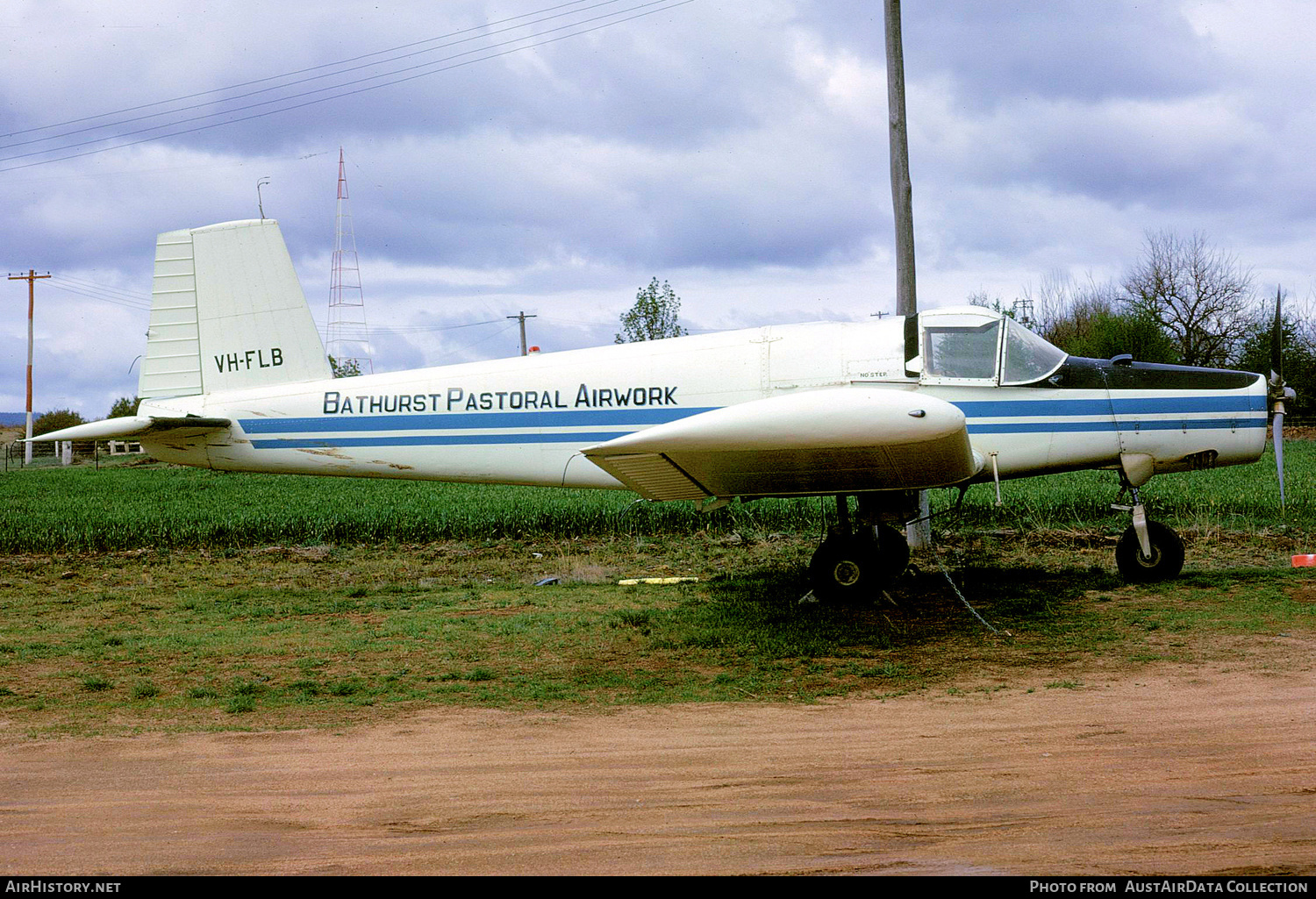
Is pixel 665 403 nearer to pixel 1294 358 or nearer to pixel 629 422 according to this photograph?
pixel 629 422

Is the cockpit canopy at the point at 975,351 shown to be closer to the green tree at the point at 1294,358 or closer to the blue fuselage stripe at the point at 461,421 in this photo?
the blue fuselage stripe at the point at 461,421

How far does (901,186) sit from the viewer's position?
13.3 metres

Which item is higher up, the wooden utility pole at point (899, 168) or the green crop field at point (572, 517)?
the wooden utility pole at point (899, 168)

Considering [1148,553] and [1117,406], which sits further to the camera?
[1148,553]

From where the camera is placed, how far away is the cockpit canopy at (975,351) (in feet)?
30.1

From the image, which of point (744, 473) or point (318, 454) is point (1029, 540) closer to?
point (744, 473)

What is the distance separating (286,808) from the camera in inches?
178

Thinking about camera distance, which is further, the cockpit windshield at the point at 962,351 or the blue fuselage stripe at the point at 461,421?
the blue fuselage stripe at the point at 461,421

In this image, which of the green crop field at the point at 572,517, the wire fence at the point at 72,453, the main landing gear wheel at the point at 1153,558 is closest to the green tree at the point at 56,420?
the wire fence at the point at 72,453

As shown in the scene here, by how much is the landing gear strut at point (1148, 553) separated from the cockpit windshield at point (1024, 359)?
5.71 feet

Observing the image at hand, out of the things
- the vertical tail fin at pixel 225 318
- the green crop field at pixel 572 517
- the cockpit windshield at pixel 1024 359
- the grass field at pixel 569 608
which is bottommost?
the grass field at pixel 569 608

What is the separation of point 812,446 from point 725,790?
314cm

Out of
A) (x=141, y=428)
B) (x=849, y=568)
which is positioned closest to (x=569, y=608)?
(x=849, y=568)
